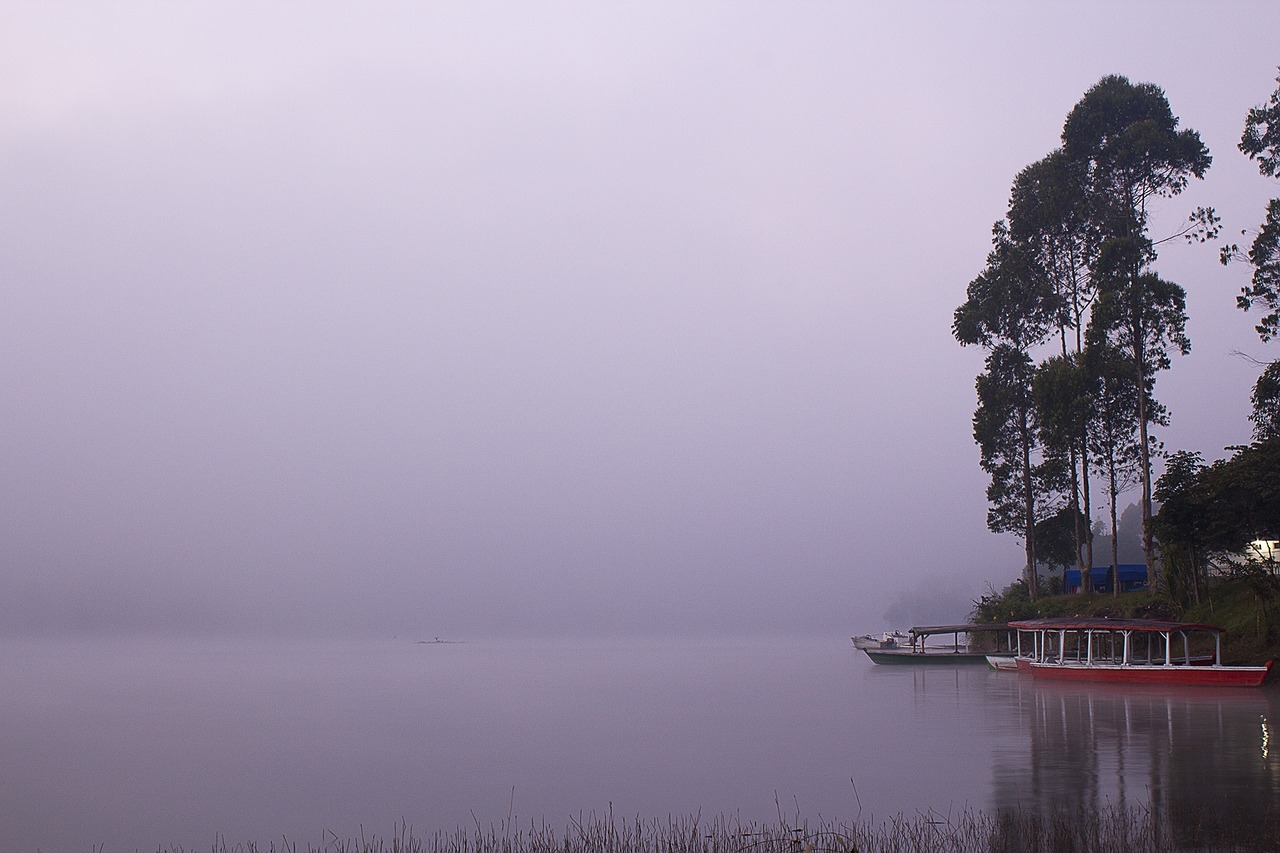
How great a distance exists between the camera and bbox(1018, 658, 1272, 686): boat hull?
97.1ft

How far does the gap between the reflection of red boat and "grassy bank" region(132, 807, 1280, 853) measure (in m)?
18.9

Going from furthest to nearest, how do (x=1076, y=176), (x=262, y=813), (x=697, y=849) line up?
(x=1076, y=176), (x=262, y=813), (x=697, y=849)

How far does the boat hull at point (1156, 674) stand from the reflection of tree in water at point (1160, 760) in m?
0.56

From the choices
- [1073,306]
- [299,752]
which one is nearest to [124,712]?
[299,752]

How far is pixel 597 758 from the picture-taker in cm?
2280

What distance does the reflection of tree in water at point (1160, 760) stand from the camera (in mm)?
13695

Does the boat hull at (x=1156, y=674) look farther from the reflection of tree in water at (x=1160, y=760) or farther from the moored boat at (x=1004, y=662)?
the moored boat at (x=1004, y=662)

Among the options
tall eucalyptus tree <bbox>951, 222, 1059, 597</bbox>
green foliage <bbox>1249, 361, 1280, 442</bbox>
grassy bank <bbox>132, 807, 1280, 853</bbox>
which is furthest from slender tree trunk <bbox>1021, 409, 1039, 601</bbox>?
grassy bank <bbox>132, 807, 1280, 853</bbox>

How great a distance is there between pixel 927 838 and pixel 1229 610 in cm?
2629

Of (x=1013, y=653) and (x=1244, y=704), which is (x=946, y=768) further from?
(x=1013, y=653)

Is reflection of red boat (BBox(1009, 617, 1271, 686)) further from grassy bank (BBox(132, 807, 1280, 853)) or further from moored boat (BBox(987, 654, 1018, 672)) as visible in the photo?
grassy bank (BBox(132, 807, 1280, 853))

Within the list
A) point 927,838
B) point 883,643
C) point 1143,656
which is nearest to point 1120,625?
point 1143,656

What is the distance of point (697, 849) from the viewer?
1213 cm

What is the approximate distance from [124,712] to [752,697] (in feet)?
68.0
